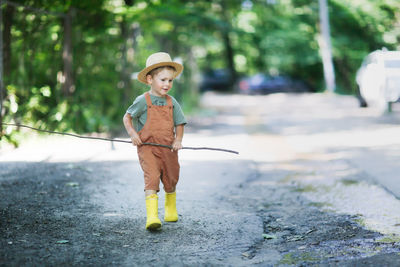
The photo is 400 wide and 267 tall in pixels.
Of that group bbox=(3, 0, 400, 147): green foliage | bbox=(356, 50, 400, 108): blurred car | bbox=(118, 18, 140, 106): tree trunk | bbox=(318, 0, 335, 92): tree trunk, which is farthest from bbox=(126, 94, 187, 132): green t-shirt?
bbox=(318, 0, 335, 92): tree trunk

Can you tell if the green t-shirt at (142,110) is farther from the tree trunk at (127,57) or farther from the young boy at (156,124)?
the tree trunk at (127,57)

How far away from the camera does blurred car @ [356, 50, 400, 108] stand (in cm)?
1381

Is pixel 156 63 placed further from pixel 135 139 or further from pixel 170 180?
pixel 170 180

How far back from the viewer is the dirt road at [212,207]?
154 inches

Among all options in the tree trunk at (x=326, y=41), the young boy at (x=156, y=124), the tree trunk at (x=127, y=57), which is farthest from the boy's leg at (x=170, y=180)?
the tree trunk at (x=326, y=41)

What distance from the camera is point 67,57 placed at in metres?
10.8

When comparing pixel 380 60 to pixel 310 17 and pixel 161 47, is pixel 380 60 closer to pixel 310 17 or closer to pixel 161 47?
pixel 161 47

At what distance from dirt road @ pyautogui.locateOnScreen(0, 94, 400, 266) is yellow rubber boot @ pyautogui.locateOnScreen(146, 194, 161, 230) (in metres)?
0.08

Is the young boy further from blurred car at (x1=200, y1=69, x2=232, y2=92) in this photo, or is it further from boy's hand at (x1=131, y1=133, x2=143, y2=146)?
blurred car at (x1=200, y1=69, x2=232, y2=92)

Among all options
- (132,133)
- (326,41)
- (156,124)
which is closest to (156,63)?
(156,124)

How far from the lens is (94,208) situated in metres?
5.27

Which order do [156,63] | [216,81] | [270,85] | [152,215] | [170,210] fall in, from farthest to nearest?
[216,81] → [270,85] → [170,210] → [156,63] → [152,215]

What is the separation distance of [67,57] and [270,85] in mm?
22978

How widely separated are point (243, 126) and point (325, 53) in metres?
15.9
